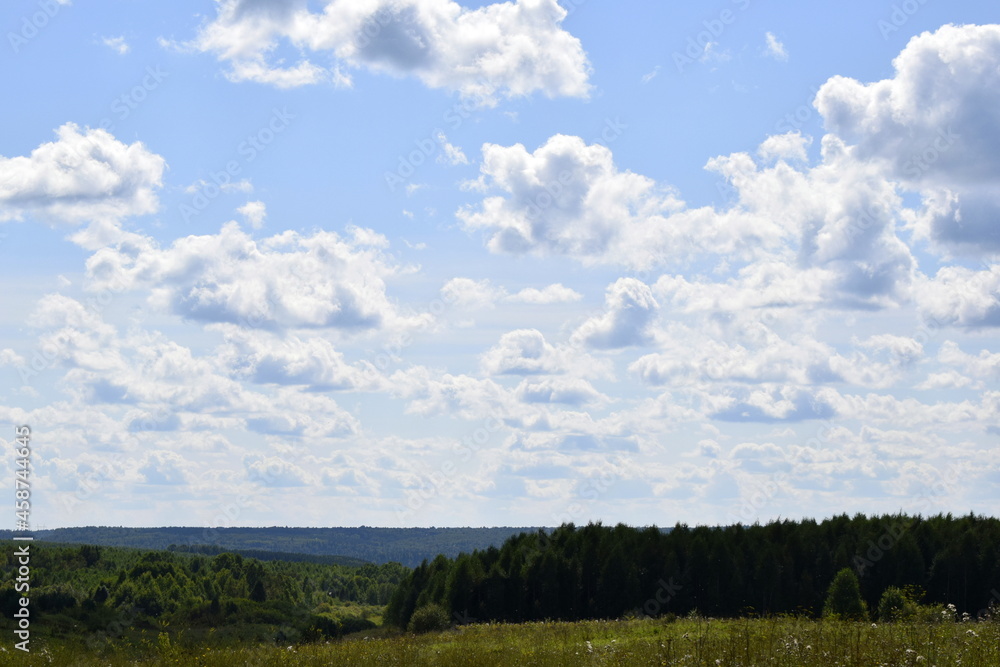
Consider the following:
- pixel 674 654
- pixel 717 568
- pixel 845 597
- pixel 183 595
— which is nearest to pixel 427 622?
pixel 717 568

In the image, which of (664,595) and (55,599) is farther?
A: (55,599)

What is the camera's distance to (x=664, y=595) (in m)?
63.2

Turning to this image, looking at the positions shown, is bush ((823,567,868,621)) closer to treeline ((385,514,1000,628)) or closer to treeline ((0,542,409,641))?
treeline ((385,514,1000,628))

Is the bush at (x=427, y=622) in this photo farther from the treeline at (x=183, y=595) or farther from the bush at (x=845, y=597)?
the bush at (x=845, y=597)

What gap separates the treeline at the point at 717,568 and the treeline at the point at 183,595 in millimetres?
14190

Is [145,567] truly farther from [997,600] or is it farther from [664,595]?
[997,600]

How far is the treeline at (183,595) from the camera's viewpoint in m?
79.3

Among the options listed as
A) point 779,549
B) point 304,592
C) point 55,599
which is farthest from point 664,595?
point 304,592

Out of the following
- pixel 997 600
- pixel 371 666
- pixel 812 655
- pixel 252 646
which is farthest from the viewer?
pixel 997 600

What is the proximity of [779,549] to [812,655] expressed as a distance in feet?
164

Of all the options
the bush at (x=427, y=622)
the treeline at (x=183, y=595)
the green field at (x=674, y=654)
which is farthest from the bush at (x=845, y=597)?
the treeline at (x=183, y=595)

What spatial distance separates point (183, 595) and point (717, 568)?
94528 mm

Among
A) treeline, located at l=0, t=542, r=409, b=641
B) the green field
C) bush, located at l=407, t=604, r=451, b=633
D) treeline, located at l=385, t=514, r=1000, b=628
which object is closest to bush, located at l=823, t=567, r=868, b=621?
treeline, located at l=385, t=514, r=1000, b=628

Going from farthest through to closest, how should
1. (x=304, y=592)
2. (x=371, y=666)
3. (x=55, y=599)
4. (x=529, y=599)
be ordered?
(x=304, y=592) < (x=55, y=599) < (x=529, y=599) < (x=371, y=666)
